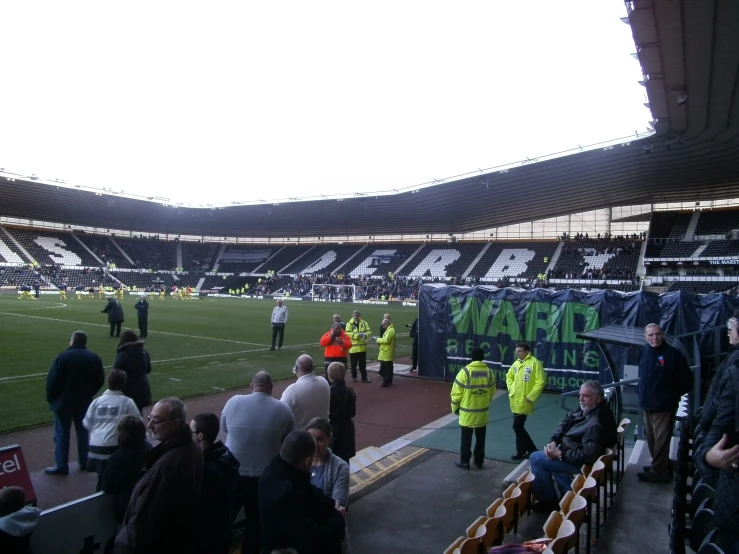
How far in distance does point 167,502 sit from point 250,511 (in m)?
1.42

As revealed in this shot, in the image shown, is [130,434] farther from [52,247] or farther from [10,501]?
[52,247]

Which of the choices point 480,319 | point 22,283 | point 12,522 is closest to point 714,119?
point 480,319

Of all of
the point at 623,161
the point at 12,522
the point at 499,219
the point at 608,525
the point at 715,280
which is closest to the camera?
the point at 12,522

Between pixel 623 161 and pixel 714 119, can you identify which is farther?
pixel 623 161

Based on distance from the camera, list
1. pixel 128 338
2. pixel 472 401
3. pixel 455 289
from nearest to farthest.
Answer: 1. pixel 472 401
2. pixel 128 338
3. pixel 455 289

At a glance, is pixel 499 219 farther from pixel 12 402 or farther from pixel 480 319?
pixel 12 402

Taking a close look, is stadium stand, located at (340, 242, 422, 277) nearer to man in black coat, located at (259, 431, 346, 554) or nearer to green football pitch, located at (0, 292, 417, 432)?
green football pitch, located at (0, 292, 417, 432)

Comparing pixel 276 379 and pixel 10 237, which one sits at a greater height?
pixel 10 237

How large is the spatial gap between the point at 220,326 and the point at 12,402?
588 inches

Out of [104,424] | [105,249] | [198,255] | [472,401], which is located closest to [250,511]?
[104,424]

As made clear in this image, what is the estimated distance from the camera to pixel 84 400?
6805 millimetres

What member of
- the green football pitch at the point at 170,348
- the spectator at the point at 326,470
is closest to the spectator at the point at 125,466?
the spectator at the point at 326,470

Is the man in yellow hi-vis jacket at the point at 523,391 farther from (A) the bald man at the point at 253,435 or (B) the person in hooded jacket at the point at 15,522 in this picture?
(B) the person in hooded jacket at the point at 15,522

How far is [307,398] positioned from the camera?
5.44 metres
